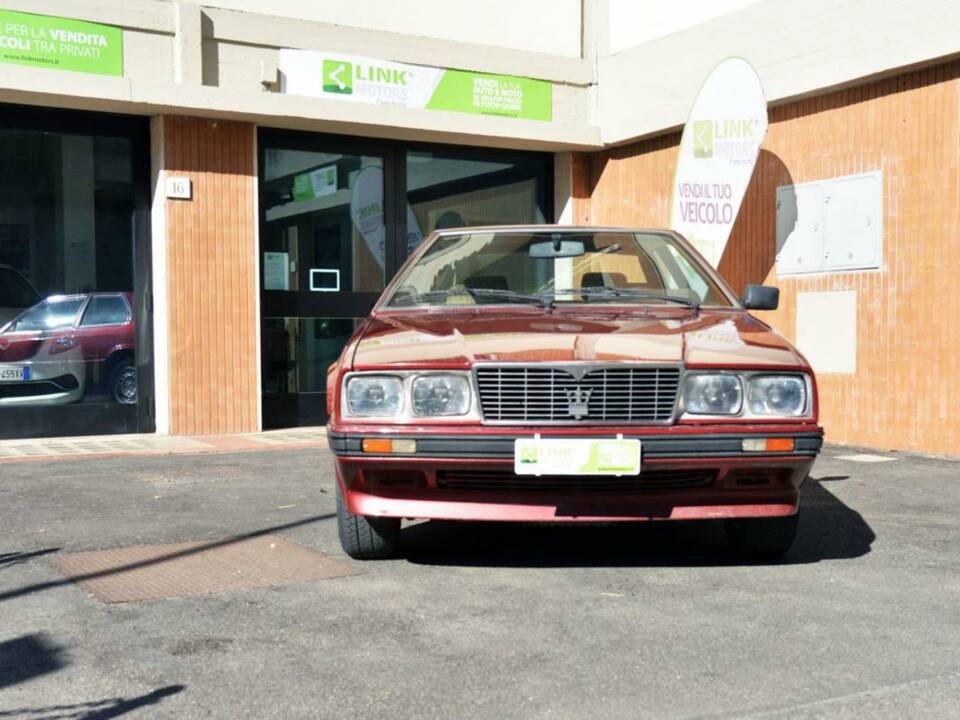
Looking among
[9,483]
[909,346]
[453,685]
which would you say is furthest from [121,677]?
[909,346]

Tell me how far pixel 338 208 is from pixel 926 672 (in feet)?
31.2

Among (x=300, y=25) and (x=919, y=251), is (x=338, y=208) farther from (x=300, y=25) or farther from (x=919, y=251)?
(x=919, y=251)

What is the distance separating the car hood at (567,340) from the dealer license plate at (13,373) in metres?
6.36

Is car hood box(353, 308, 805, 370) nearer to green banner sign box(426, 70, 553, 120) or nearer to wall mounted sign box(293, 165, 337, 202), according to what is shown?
wall mounted sign box(293, 165, 337, 202)

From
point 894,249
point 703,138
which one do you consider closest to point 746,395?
point 894,249

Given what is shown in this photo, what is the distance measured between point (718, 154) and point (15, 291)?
6336 mm

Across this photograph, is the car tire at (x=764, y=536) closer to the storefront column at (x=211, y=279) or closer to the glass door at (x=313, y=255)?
the storefront column at (x=211, y=279)

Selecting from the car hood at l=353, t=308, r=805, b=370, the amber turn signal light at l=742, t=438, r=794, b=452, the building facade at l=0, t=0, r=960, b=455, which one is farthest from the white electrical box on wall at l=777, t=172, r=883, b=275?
the amber turn signal light at l=742, t=438, r=794, b=452

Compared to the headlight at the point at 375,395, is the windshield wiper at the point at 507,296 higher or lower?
higher

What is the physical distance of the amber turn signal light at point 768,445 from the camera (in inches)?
167

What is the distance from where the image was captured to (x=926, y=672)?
327 cm

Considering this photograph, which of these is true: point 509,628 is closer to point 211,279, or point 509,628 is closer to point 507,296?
point 507,296

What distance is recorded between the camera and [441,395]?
427 centimetres

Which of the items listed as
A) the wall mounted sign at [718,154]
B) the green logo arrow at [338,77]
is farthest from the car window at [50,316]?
the wall mounted sign at [718,154]
